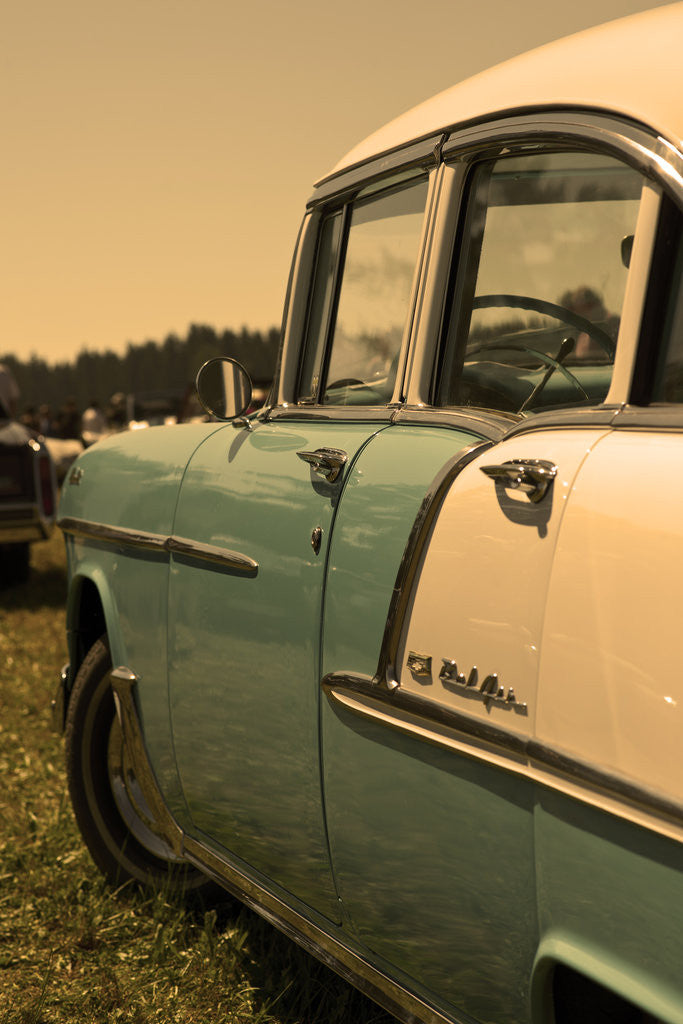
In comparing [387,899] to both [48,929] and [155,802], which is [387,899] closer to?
[155,802]

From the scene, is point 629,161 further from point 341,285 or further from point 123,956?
point 123,956

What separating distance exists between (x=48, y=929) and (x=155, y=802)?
25.7 inches

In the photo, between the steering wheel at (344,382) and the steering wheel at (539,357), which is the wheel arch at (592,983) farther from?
the steering wheel at (344,382)

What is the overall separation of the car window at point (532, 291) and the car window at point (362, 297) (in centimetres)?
17

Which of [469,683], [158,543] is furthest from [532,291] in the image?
[158,543]

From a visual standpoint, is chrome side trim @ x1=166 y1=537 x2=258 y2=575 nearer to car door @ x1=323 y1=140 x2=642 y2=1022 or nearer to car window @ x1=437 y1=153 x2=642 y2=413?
car door @ x1=323 y1=140 x2=642 y2=1022

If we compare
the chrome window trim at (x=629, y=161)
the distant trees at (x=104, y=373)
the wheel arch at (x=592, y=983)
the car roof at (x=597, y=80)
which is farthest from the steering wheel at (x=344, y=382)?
the distant trees at (x=104, y=373)

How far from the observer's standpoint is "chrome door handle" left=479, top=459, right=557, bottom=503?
1.66m

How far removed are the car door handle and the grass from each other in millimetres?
1316

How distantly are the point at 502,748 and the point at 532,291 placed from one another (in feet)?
3.07

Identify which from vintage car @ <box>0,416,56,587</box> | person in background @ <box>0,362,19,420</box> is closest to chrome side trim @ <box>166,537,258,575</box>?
vintage car @ <box>0,416,56,587</box>

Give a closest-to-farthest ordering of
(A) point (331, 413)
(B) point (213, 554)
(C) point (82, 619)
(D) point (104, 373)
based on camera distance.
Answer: (A) point (331, 413) < (B) point (213, 554) < (C) point (82, 619) < (D) point (104, 373)

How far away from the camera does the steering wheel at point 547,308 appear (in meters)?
2.05

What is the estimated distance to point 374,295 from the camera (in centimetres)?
259
